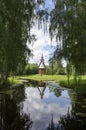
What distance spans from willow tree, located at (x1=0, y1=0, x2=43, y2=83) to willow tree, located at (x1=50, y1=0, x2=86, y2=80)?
3272 millimetres

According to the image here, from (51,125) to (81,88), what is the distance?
681 inches

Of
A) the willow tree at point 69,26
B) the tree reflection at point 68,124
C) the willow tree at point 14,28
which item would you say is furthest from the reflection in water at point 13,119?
the willow tree at point 69,26

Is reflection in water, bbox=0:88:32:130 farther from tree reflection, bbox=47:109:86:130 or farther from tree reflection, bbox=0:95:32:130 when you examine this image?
tree reflection, bbox=47:109:86:130

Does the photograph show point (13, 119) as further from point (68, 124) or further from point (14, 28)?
point (14, 28)

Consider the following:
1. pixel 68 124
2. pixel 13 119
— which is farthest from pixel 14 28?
pixel 68 124

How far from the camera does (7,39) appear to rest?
1567cm

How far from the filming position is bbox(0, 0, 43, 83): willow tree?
15.3 m

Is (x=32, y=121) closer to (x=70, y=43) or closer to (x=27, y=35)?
(x=27, y=35)

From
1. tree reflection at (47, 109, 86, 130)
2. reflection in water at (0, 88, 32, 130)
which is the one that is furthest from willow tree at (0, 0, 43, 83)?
tree reflection at (47, 109, 86, 130)

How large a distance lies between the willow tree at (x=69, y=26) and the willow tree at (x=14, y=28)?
129 inches

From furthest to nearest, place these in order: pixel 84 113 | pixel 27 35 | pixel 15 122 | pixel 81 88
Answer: pixel 81 88, pixel 84 113, pixel 27 35, pixel 15 122

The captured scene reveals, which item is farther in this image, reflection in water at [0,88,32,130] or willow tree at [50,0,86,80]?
willow tree at [50,0,86,80]

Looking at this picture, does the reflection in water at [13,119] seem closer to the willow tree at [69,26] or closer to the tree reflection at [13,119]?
the tree reflection at [13,119]

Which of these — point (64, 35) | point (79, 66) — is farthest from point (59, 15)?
point (79, 66)
